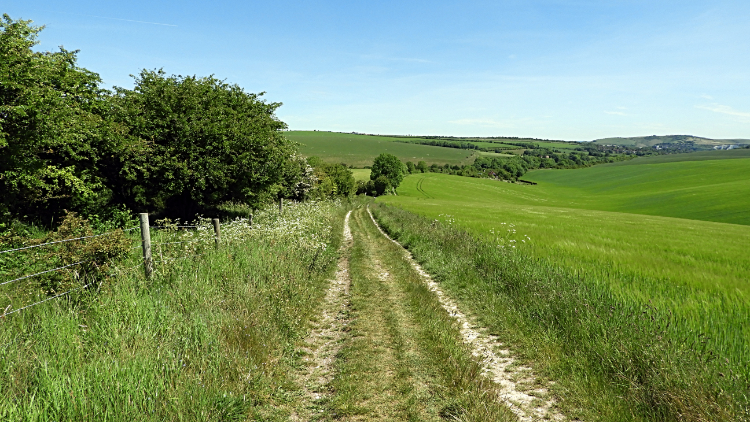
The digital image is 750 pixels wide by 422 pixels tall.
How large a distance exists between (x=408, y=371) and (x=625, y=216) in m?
Result: 42.1

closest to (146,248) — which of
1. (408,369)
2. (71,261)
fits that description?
(71,261)

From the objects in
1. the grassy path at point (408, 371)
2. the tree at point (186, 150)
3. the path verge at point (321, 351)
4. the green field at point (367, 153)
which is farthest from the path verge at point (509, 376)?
the green field at point (367, 153)

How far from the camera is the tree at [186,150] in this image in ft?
62.6

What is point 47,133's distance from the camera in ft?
44.9

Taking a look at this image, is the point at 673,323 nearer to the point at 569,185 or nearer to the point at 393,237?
the point at 393,237

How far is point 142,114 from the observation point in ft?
66.8

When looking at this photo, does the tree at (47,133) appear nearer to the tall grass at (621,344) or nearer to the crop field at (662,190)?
the tall grass at (621,344)

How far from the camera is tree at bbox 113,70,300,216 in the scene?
19.1 m

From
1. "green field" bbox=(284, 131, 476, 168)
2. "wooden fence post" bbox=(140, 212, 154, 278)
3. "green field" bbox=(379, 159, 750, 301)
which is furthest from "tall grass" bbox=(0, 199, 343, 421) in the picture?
"green field" bbox=(284, 131, 476, 168)

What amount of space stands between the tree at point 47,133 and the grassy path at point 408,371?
14179 mm

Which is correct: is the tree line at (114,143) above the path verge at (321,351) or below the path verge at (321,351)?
above

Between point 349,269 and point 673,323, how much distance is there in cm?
858

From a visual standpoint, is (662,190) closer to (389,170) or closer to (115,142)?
(389,170)

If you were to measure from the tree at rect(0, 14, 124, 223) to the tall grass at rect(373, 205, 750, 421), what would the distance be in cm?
1673
